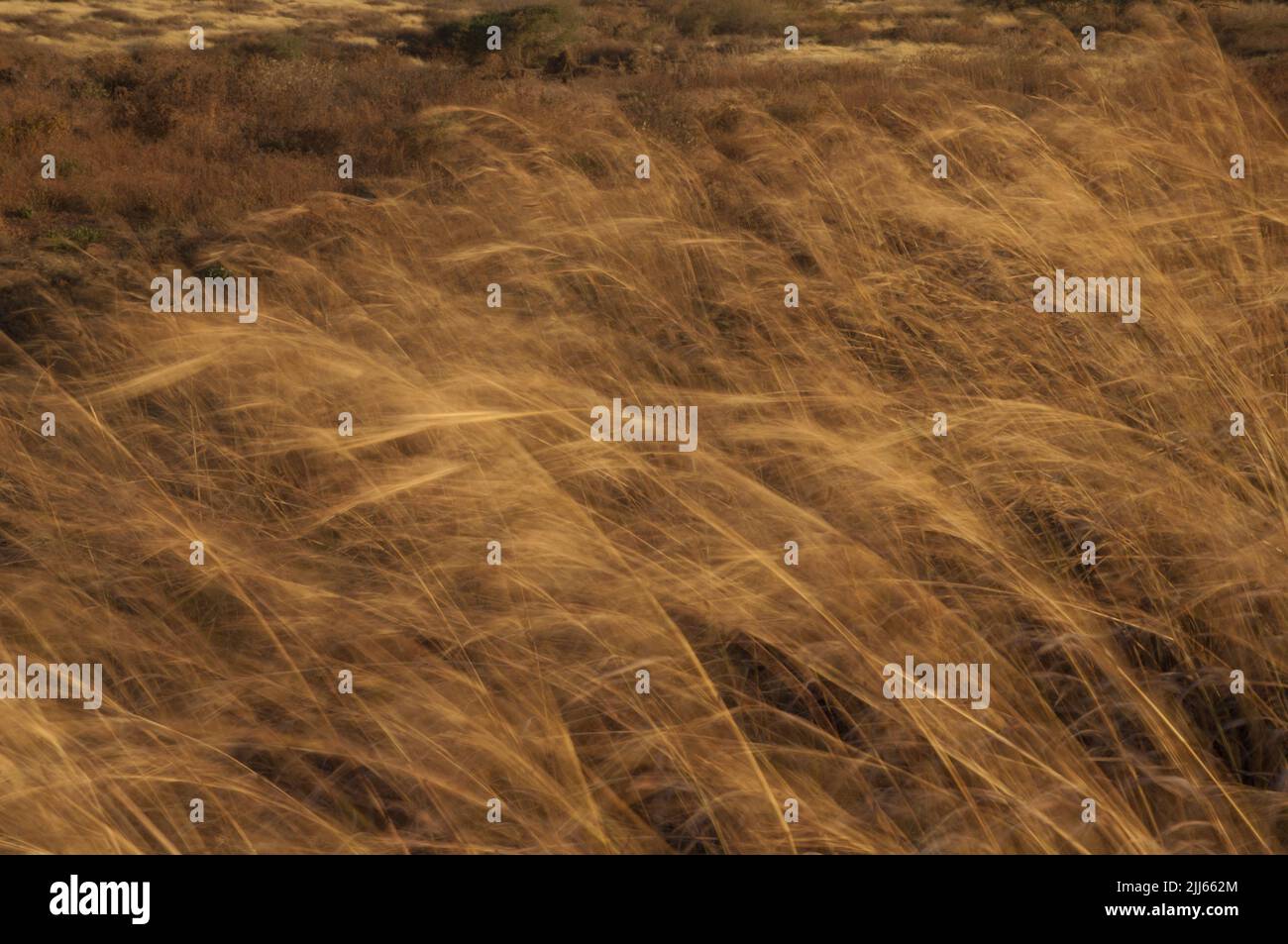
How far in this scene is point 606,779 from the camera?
2.22m

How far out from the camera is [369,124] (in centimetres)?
1054

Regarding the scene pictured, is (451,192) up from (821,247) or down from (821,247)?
up

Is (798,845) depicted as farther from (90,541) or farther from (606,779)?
(90,541)

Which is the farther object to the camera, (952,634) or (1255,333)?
(1255,333)

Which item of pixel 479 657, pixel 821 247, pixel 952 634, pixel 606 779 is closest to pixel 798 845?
pixel 606 779

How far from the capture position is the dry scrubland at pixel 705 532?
218 cm

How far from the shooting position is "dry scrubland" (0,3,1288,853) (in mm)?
2176

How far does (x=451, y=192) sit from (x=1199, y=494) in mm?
5504

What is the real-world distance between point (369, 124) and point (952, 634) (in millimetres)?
9465

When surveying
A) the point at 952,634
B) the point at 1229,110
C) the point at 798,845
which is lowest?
the point at 798,845

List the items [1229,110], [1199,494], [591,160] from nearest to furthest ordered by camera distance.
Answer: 1. [1199,494]
2. [1229,110]
3. [591,160]

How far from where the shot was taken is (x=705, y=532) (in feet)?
9.46
